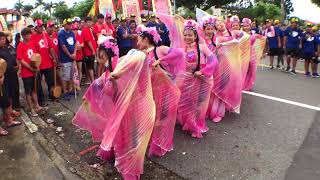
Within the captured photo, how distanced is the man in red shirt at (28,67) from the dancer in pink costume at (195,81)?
3.12m

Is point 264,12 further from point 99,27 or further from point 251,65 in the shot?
point 251,65

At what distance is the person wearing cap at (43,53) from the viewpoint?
310 inches

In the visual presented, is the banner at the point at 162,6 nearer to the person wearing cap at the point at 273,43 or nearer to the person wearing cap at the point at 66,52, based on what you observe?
the person wearing cap at the point at 273,43

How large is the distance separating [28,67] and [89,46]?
2.36 metres

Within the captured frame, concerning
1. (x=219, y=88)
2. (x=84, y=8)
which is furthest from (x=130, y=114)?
(x=84, y=8)

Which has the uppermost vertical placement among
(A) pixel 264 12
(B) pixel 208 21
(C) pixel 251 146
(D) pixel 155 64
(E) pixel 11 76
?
(B) pixel 208 21

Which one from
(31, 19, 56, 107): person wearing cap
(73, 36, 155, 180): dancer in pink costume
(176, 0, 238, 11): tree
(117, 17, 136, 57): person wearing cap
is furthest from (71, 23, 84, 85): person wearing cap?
(176, 0, 238, 11): tree

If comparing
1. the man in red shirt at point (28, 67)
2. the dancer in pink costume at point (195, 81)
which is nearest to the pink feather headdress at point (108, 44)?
the dancer in pink costume at point (195, 81)

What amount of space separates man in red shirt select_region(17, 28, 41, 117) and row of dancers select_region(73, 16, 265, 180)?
8.67ft

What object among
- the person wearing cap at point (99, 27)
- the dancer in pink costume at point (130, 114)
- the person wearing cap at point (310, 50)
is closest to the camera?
the dancer in pink costume at point (130, 114)

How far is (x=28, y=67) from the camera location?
23.6ft

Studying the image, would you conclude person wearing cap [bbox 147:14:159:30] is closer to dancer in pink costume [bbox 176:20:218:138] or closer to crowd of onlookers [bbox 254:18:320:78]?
crowd of onlookers [bbox 254:18:320:78]

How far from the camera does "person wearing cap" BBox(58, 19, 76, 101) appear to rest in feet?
27.6

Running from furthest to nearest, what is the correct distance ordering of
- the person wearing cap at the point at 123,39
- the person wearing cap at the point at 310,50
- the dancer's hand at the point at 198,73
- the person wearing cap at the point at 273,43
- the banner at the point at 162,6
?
the banner at the point at 162,6 → the person wearing cap at the point at 273,43 → the person wearing cap at the point at 310,50 → the person wearing cap at the point at 123,39 → the dancer's hand at the point at 198,73
